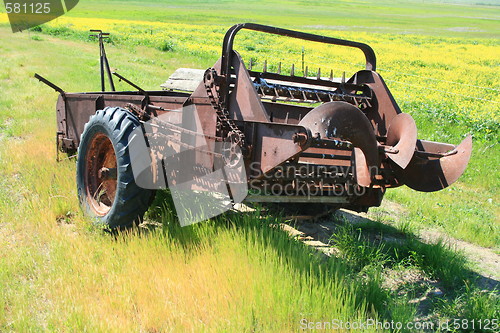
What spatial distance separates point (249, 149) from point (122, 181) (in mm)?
1235

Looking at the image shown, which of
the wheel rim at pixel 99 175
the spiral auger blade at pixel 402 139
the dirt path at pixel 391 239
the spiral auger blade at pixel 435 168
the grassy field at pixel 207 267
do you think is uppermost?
the spiral auger blade at pixel 402 139

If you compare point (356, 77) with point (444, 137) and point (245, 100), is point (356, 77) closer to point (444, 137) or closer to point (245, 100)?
point (245, 100)

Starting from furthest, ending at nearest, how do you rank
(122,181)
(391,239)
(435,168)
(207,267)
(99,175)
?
(391,239)
(99,175)
(435,168)
(122,181)
(207,267)

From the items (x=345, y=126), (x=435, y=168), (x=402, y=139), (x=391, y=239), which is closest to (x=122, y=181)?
(x=345, y=126)

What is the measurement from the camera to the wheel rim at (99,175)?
4836mm

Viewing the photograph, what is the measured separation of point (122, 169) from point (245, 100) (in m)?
1.24

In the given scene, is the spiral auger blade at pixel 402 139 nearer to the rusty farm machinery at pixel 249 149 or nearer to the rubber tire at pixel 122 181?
the rusty farm machinery at pixel 249 149

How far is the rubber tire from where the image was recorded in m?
4.16

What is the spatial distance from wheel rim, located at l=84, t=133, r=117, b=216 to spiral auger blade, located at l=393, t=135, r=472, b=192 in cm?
280

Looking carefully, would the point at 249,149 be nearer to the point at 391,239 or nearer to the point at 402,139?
the point at 402,139

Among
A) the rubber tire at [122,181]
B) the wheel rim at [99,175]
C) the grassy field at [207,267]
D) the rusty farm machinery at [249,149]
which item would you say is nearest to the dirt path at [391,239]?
the grassy field at [207,267]

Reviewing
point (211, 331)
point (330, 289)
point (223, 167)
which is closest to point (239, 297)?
point (211, 331)

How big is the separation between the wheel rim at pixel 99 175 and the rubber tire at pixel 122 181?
293 millimetres

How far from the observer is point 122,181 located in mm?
4156
